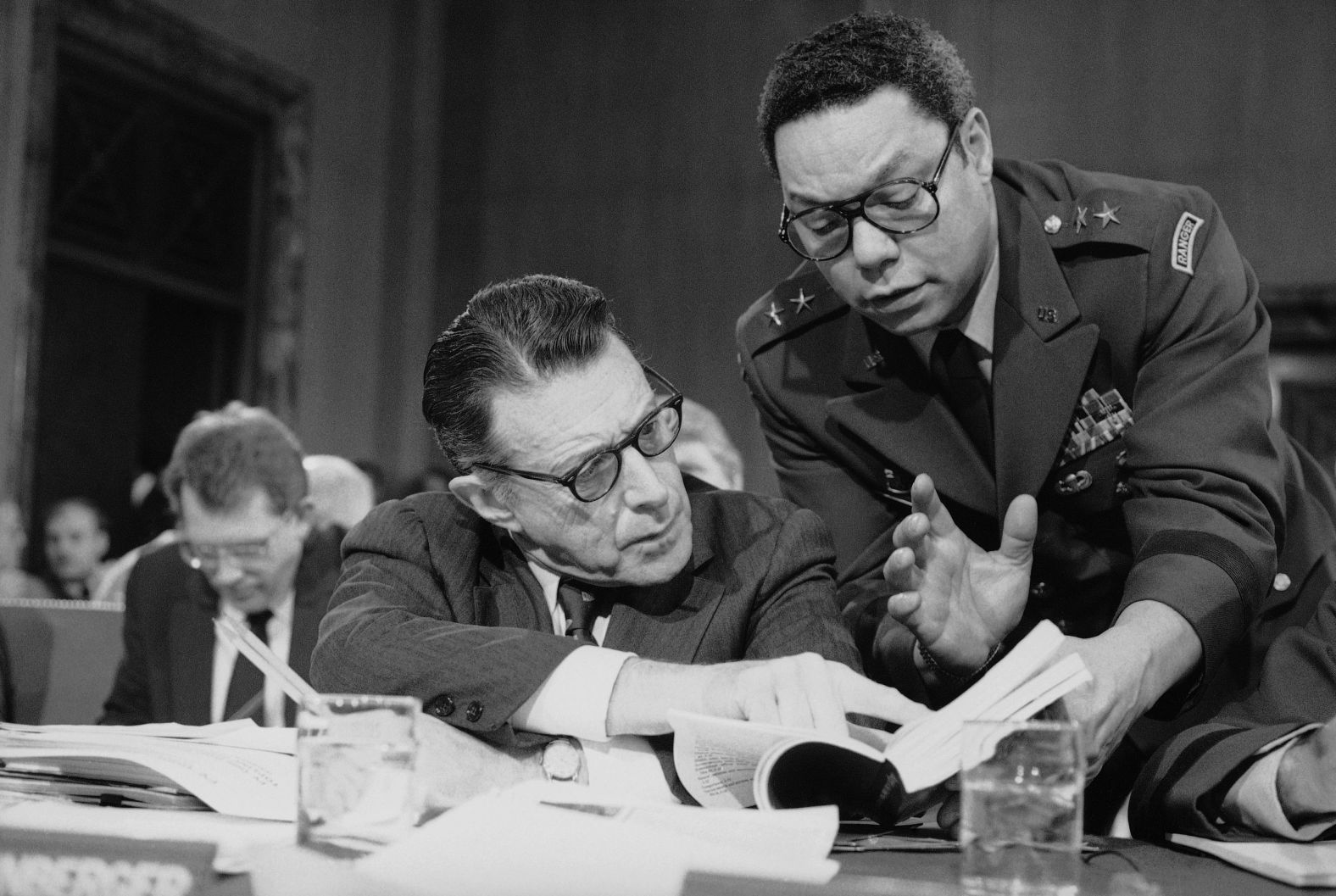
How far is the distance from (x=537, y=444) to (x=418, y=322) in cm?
689

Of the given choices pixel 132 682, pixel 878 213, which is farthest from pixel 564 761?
pixel 132 682

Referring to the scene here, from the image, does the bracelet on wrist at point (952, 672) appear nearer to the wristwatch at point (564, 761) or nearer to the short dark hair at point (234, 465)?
the wristwatch at point (564, 761)

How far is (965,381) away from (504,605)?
0.69m

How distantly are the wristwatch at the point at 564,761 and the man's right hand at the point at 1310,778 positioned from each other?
0.63 metres

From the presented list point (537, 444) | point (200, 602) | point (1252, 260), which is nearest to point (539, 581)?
point (537, 444)

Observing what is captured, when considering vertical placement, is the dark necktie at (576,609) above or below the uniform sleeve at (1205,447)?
below

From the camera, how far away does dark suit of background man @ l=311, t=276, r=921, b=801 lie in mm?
1376

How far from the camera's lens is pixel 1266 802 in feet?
3.82

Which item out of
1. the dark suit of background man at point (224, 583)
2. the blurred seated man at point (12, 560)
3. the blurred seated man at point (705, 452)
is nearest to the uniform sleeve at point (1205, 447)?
the blurred seated man at point (705, 452)

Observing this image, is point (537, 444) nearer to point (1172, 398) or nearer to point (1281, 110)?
point (1172, 398)

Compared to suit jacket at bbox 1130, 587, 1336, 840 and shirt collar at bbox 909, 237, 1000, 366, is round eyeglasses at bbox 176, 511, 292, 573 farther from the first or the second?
suit jacket at bbox 1130, 587, 1336, 840

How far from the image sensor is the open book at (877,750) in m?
1.09

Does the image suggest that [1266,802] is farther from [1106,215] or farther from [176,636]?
[176,636]

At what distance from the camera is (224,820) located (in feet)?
3.66
